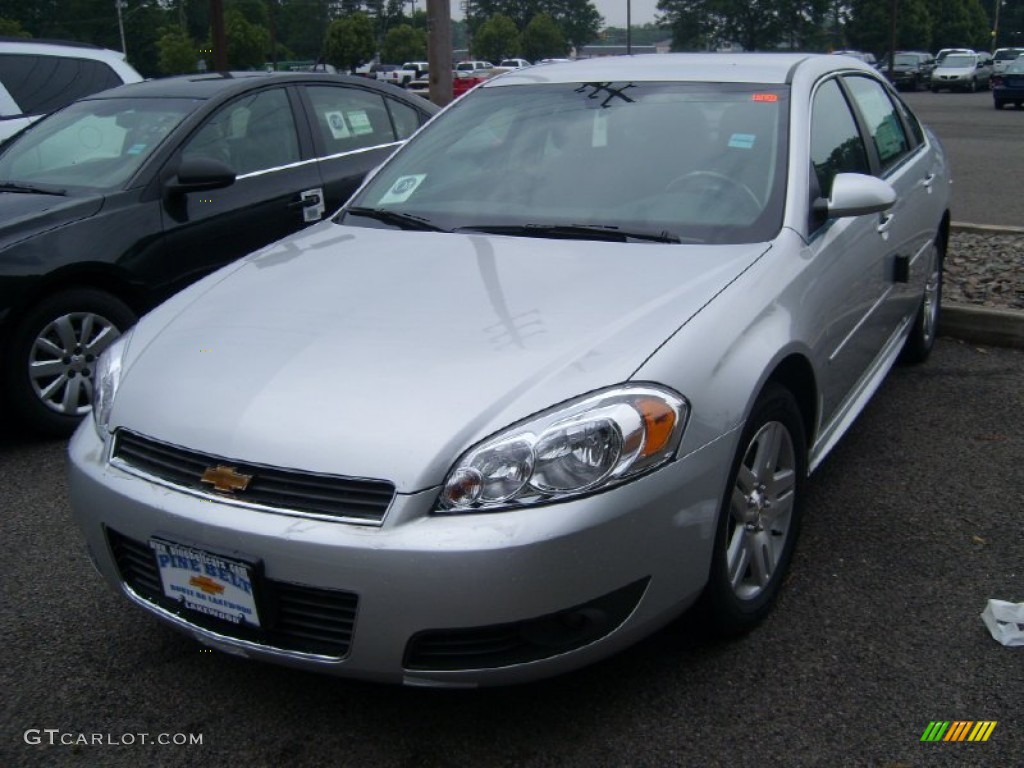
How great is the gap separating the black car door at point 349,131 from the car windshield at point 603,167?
1938 mm

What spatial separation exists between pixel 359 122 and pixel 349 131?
127 mm

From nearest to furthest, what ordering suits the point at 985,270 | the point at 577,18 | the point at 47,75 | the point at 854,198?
the point at 854,198 → the point at 985,270 → the point at 47,75 → the point at 577,18

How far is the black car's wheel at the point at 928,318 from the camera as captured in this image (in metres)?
5.24

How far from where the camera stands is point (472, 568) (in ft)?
7.23

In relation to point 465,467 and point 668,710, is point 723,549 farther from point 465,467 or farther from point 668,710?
point 465,467

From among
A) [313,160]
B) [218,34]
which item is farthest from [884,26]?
[313,160]

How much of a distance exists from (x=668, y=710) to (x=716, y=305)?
1013mm

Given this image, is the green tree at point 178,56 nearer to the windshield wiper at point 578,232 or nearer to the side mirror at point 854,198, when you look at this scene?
the windshield wiper at point 578,232

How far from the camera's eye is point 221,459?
2.42 metres

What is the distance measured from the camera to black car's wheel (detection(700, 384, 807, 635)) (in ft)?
8.86

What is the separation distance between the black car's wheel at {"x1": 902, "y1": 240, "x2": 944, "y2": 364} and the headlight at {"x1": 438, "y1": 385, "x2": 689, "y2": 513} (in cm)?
319

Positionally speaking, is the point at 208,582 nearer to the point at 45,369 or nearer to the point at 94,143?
the point at 45,369

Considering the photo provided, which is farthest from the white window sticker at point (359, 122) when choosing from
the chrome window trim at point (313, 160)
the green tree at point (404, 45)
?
the green tree at point (404, 45)

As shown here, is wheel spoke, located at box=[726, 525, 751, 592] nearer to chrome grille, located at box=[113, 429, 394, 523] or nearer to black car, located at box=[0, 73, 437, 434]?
chrome grille, located at box=[113, 429, 394, 523]
